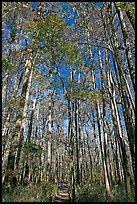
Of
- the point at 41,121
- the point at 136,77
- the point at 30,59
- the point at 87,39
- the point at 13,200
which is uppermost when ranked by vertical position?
the point at 87,39

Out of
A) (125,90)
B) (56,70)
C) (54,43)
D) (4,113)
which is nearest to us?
(125,90)

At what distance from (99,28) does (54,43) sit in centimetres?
389

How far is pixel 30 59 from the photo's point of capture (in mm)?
11617

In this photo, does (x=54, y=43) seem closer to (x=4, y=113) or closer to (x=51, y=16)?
(x=51, y=16)

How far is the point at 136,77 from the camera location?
548 centimetres

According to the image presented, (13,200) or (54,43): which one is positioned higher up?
(54,43)

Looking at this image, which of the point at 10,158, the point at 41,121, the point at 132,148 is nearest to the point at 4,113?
the point at 10,158

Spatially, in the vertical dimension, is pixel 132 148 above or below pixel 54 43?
below

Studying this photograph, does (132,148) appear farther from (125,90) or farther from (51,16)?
(51,16)

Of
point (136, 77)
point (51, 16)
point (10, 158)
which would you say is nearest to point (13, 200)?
point (10, 158)

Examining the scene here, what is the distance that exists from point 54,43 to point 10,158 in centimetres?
604

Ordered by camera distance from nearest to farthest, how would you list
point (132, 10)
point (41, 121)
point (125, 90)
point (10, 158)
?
1. point (132, 10)
2. point (125, 90)
3. point (10, 158)
4. point (41, 121)

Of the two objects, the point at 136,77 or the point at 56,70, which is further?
the point at 56,70

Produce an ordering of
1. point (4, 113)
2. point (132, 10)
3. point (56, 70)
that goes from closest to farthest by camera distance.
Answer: point (132, 10)
point (56, 70)
point (4, 113)
